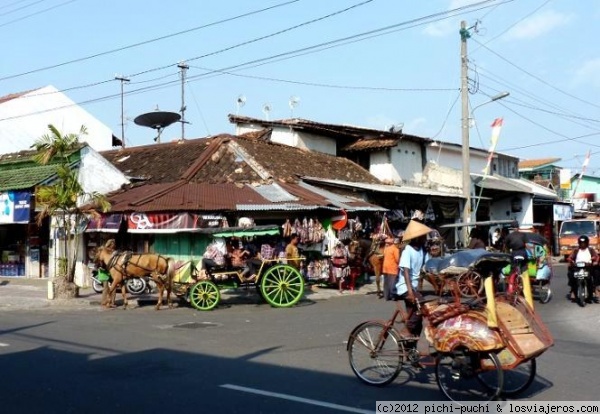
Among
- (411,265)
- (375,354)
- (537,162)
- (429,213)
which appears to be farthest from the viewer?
(537,162)

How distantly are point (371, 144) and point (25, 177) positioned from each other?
1400cm

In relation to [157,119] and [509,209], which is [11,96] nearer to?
[157,119]

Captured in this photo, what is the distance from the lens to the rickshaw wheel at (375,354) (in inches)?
280

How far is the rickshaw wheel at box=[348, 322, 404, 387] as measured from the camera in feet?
23.3

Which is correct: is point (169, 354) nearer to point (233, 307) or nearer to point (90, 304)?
point (233, 307)

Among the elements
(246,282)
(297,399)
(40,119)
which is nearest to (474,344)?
(297,399)

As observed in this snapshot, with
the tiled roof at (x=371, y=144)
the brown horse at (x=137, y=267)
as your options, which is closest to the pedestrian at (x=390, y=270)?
the brown horse at (x=137, y=267)

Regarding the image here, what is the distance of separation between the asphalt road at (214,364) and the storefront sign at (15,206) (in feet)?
26.8

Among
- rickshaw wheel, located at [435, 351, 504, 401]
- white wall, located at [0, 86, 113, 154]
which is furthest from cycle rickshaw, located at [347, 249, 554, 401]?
white wall, located at [0, 86, 113, 154]

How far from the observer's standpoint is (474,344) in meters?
6.34

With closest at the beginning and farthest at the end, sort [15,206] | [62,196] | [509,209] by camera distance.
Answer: [62,196]
[15,206]
[509,209]

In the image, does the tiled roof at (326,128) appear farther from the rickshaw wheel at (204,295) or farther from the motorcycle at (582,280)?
the motorcycle at (582,280)

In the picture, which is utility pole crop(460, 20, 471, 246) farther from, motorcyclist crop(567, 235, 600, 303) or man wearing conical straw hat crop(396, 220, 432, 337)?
man wearing conical straw hat crop(396, 220, 432, 337)

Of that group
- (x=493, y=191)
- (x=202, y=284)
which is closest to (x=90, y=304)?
(x=202, y=284)
